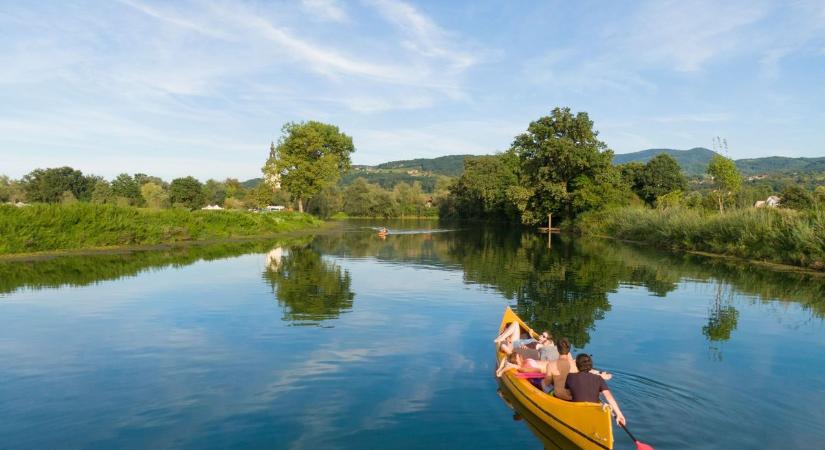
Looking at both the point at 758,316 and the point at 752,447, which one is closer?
the point at 752,447

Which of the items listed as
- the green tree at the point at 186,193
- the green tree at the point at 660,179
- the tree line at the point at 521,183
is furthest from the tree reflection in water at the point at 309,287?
the green tree at the point at 660,179

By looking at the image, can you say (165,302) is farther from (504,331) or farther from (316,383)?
(504,331)

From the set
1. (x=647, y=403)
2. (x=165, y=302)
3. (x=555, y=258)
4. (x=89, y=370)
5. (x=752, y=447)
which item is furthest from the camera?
(x=555, y=258)

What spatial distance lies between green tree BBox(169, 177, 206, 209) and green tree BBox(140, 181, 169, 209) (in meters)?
1.45

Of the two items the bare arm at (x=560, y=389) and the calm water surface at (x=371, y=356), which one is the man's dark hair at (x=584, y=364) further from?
the calm water surface at (x=371, y=356)

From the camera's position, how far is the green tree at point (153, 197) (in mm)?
85506

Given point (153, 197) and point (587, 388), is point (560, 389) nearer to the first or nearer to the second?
point (587, 388)

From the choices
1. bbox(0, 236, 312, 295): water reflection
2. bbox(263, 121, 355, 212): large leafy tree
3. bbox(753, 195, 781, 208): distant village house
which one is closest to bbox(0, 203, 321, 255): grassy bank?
bbox(0, 236, 312, 295): water reflection

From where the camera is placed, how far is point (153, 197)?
9438 centimetres

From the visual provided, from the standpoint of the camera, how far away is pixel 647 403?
996 centimetres

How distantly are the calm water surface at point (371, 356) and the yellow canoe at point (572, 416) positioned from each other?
35cm

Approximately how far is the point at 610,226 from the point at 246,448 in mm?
56276

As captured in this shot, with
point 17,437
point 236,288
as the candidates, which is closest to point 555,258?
point 236,288

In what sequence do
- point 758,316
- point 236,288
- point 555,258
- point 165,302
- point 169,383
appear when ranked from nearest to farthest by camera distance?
point 169,383 < point 758,316 < point 165,302 < point 236,288 < point 555,258
